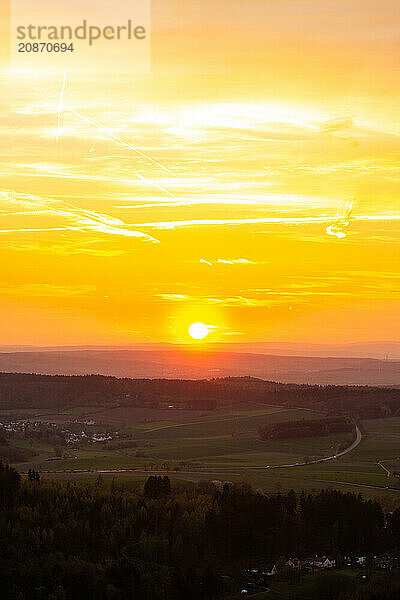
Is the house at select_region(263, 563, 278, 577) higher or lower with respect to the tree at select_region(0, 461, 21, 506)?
lower

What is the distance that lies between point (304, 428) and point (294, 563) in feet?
318

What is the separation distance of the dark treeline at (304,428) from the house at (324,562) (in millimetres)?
90117

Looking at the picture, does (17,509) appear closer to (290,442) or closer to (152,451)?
(152,451)

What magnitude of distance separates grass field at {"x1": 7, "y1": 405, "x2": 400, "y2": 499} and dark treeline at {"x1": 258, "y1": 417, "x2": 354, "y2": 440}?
2.41 m

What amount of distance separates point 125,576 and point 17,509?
21.1 meters

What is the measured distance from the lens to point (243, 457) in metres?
158

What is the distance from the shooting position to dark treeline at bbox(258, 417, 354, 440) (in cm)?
17929

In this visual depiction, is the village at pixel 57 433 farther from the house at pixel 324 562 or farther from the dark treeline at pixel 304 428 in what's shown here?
the house at pixel 324 562

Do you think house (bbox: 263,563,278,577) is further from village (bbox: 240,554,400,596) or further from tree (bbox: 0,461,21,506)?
tree (bbox: 0,461,21,506)

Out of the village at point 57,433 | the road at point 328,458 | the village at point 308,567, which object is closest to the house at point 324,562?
the village at point 308,567

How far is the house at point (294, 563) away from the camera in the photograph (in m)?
83.9

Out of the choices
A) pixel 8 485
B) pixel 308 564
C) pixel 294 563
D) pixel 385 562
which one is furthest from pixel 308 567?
pixel 8 485

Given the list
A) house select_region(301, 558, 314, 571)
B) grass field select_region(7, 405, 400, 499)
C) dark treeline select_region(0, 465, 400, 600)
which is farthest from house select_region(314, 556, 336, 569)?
grass field select_region(7, 405, 400, 499)

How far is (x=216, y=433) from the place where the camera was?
191m
